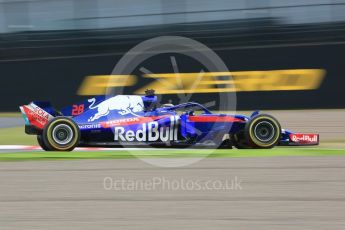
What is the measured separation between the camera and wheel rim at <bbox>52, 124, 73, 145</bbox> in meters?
9.41

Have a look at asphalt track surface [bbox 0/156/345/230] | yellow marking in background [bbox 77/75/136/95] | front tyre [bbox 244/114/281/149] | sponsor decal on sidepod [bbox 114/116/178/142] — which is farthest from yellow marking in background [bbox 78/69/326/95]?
asphalt track surface [bbox 0/156/345/230]

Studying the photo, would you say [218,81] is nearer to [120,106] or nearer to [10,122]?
[10,122]

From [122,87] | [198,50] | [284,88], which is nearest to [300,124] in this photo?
[284,88]

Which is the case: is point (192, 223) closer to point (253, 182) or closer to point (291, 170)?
point (253, 182)

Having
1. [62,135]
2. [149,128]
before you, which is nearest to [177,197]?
[149,128]

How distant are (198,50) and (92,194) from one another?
38.9ft

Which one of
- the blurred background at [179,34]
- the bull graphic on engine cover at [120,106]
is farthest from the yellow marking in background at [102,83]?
the bull graphic on engine cover at [120,106]

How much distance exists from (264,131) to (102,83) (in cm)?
885

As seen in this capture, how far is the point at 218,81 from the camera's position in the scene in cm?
1614

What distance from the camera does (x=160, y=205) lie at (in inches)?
200

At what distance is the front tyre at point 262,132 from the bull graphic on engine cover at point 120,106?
5.84 feet

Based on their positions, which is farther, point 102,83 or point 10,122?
point 102,83

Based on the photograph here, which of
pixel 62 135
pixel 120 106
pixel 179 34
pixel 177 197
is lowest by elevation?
pixel 177 197

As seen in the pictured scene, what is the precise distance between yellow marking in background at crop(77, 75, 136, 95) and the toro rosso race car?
7.44m
